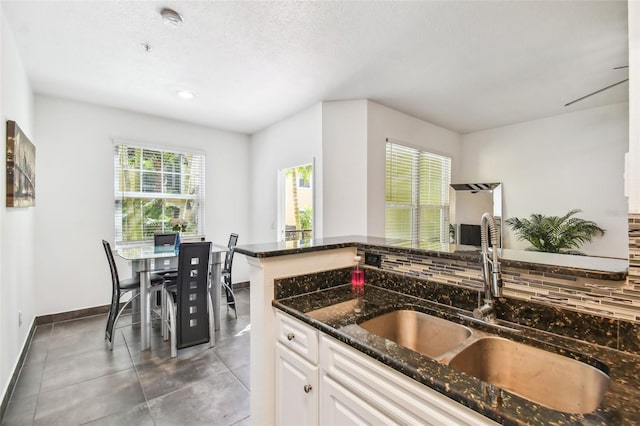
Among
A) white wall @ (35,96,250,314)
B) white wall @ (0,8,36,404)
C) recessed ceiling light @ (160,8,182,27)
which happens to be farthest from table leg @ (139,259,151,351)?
recessed ceiling light @ (160,8,182,27)

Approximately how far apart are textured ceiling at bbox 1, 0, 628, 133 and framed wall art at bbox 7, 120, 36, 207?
0.79 meters

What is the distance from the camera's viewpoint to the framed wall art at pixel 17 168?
7.03ft

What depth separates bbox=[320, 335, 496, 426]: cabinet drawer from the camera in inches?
30.8

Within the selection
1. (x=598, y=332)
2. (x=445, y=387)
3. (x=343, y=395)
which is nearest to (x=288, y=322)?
(x=343, y=395)

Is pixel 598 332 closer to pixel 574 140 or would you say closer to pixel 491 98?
pixel 491 98

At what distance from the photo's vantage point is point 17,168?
2.27 m

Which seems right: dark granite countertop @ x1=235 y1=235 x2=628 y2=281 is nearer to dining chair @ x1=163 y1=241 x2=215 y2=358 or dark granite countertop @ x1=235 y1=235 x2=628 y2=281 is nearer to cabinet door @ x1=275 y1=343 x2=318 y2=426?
cabinet door @ x1=275 y1=343 x2=318 y2=426

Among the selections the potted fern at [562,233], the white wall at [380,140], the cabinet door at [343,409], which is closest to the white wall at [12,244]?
the cabinet door at [343,409]

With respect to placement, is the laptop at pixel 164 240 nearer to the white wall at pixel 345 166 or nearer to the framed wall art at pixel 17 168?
the framed wall art at pixel 17 168

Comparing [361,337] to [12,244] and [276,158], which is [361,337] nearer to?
[12,244]

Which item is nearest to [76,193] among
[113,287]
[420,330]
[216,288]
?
[113,287]

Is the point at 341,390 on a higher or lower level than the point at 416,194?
lower

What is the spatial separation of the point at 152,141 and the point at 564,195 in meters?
5.97

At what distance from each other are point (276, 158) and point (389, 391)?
12.9 ft
